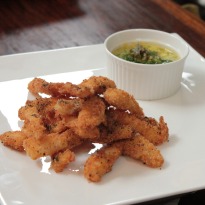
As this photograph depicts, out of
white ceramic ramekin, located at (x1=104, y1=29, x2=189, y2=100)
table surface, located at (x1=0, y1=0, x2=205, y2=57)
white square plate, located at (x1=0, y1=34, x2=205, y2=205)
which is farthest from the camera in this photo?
table surface, located at (x1=0, y1=0, x2=205, y2=57)

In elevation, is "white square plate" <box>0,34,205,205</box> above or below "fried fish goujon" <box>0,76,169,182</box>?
below

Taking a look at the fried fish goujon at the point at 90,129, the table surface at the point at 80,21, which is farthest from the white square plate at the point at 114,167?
the table surface at the point at 80,21

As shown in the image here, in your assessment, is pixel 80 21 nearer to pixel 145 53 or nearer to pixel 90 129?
pixel 145 53

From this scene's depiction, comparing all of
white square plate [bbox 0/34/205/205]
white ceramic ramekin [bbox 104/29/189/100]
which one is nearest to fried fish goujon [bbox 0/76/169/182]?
white square plate [bbox 0/34/205/205]

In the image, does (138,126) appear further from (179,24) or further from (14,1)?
(14,1)

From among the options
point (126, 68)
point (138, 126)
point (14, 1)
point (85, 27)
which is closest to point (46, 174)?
point (138, 126)

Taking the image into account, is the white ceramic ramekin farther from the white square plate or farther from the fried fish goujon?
the fried fish goujon
